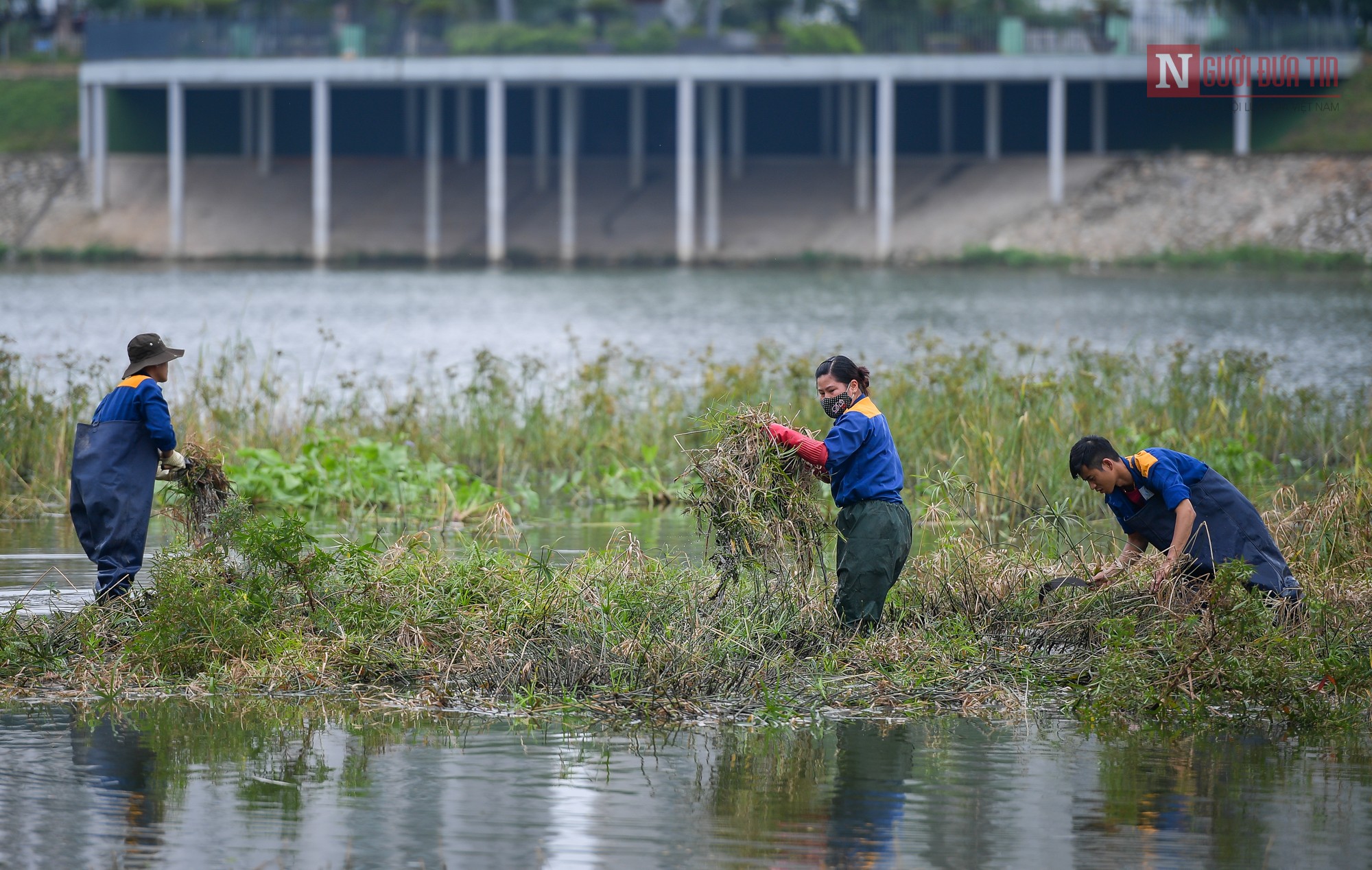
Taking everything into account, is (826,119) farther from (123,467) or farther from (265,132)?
(123,467)

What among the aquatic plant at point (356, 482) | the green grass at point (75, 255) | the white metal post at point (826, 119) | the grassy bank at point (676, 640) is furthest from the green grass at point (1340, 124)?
the grassy bank at point (676, 640)

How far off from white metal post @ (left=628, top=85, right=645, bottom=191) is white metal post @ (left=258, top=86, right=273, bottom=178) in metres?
13.9

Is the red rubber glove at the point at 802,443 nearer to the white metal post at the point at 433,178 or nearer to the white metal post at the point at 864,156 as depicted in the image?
the white metal post at the point at 864,156

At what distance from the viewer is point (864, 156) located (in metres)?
62.2

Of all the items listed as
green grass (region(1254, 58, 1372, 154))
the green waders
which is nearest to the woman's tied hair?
the green waders

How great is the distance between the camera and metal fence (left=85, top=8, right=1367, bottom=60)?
58.7 metres

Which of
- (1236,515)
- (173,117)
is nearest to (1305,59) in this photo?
(173,117)

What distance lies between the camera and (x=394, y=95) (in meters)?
70.0

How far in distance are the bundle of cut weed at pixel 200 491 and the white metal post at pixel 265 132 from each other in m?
60.3

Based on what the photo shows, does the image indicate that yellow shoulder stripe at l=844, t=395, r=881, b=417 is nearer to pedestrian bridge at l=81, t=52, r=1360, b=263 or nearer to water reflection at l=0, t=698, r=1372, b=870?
water reflection at l=0, t=698, r=1372, b=870

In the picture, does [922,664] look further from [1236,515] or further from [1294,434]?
[1294,434]

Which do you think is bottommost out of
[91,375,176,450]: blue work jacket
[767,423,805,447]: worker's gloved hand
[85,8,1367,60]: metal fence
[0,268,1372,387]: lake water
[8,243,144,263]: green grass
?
[767,423,805,447]: worker's gloved hand

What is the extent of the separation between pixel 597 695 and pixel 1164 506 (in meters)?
2.95

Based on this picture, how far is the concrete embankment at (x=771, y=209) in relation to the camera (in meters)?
55.6
